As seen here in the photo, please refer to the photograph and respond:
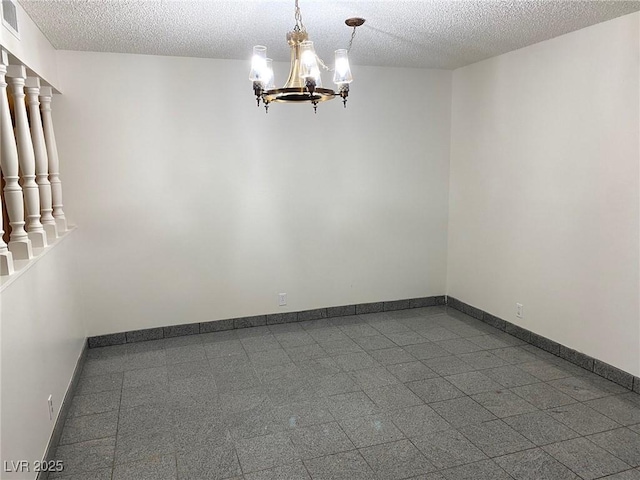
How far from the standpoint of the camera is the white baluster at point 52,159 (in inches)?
144

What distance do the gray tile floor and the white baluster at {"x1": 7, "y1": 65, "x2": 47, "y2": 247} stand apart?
1203mm

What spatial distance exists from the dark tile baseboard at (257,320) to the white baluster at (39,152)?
4.42 feet

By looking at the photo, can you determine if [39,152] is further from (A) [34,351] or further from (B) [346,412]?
(B) [346,412]

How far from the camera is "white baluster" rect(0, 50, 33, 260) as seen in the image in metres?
2.42

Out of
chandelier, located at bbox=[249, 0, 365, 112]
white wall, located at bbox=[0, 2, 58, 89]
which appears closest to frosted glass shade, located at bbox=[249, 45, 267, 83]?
chandelier, located at bbox=[249, 0, 365, 112]

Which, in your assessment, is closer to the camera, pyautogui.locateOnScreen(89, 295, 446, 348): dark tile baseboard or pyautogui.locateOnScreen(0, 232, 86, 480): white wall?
pyautogui.locateOnScreen(0, 232, 86, 480): white wall

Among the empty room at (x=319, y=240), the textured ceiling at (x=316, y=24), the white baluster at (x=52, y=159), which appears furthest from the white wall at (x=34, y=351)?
the textured ceiling at (x=316, y=24)

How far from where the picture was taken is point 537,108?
403 cm

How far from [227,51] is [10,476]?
11.0 feet

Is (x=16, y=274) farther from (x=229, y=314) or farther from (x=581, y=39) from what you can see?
(x=581, y=39)

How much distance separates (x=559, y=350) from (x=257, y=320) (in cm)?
273

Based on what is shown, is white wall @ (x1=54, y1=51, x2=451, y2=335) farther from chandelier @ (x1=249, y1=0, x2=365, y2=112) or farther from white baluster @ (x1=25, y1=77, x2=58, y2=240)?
chandelier @ (x1=249, y1=0, x2=365, y2=112)

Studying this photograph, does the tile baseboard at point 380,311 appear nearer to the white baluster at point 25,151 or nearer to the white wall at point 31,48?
the white baluster at point 25,151

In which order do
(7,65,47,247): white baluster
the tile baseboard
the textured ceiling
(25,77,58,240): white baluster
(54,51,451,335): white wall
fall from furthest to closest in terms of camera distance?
(54,51,451,335): white wall < the tile baseboard < (25,77,58,240): white baluster < the textured ceiling < (7,65,47,247): white baluster
